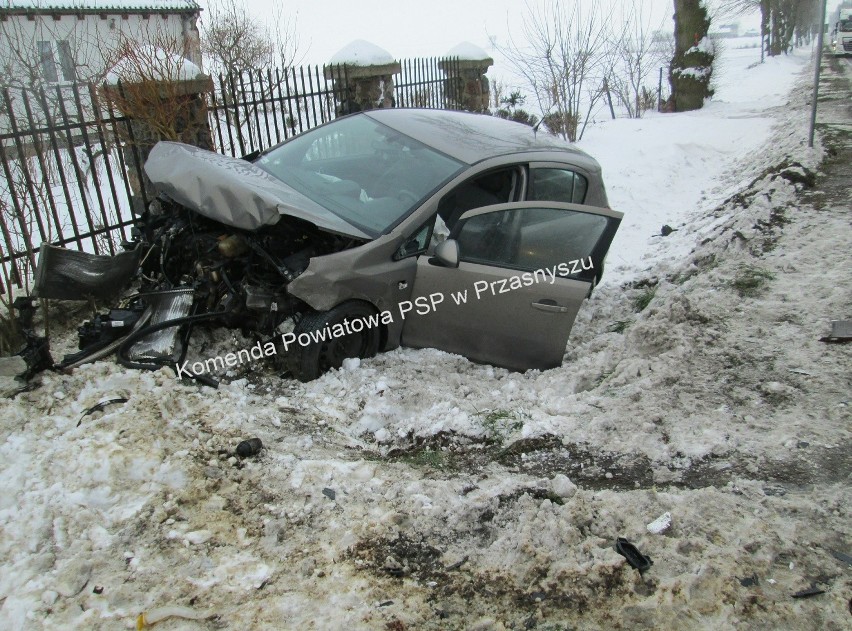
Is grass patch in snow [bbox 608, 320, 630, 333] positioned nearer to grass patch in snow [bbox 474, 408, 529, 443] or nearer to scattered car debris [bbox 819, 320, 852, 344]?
scattered car debris [bbox 819, 320, 852, 344]

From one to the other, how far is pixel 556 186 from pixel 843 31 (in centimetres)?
3839

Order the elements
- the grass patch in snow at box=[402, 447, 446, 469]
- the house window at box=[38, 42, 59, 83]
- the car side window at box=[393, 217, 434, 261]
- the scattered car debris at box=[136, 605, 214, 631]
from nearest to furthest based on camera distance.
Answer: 1. the scattered car debris at box=[136, 605, 214, 631]
2. the grass patch in snow at box=[402, 447, 446, 469]
3. the car side window at box=[393, 217, 434, 261]
4. the house window at box=[38, 42, 59, 83]

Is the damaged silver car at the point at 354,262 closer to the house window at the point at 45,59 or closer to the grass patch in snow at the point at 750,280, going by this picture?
the grass patch in snow at the point at 750,280

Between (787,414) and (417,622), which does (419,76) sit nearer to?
(787,414)

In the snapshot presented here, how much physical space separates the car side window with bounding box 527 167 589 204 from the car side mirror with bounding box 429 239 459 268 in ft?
3.48

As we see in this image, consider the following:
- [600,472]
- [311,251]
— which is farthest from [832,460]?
[311,251]

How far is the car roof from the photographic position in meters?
5.26

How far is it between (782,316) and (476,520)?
3239 millimetres

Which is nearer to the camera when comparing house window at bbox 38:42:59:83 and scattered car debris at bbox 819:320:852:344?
scattered car debris at bbox 819:320:852:344

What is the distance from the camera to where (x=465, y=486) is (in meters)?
3.37

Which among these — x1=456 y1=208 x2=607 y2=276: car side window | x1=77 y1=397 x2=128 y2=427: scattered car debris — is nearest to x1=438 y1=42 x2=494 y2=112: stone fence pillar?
x1=456 y1=208 x2=607 y2=276: car side window

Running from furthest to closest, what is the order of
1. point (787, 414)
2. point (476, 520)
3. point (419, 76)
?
1. point (419, 76)
2. point (787, 414)
3. point (476, 520)

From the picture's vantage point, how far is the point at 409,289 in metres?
4.82

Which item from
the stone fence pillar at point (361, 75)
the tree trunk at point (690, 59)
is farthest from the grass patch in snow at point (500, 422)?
the tree trunk at point (690, 59)
